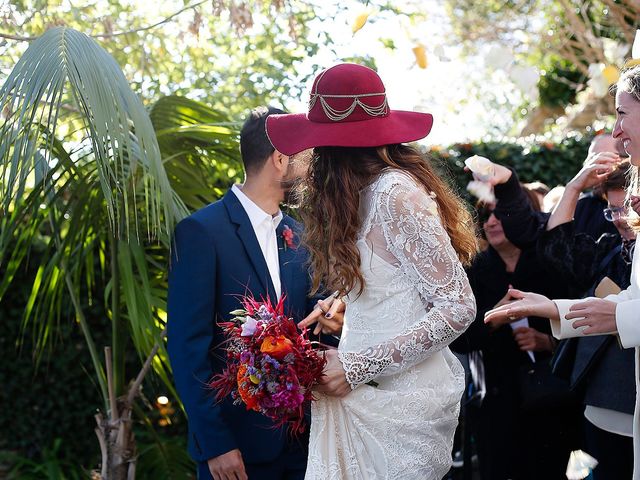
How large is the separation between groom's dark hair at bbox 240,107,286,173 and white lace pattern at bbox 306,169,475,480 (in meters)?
1.05

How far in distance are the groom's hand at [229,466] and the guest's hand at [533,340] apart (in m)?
1.80

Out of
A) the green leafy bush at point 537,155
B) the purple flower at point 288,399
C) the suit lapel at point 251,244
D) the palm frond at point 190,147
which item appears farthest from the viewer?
the green leafy bush at point 537,155

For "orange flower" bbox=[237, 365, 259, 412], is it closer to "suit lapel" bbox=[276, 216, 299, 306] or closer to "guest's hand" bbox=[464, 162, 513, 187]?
"suit lapel" bbox=[276, 216, 299, 306]

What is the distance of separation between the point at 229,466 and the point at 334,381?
2.70 ft

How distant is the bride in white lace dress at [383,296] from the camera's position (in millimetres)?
2633

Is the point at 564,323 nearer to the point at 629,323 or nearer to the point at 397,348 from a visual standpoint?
the point at 629,323

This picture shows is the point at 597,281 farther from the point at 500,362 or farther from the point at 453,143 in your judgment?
the point at 453,143

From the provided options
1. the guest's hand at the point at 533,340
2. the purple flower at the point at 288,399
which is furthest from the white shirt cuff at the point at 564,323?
the guest's hand at the point at 533,340

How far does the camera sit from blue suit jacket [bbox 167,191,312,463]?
332 cm

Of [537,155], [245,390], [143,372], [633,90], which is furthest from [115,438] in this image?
[537,155]

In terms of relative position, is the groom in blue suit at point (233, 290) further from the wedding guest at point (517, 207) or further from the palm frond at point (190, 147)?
the wedding guest at point (517, 207)

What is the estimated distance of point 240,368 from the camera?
264 cm

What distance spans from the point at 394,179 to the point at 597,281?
62.0 inches

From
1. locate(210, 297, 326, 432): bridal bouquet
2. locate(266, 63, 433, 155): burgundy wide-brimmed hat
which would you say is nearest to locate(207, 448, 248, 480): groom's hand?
locate(210, 297, 326, 432): bridal bouquet
